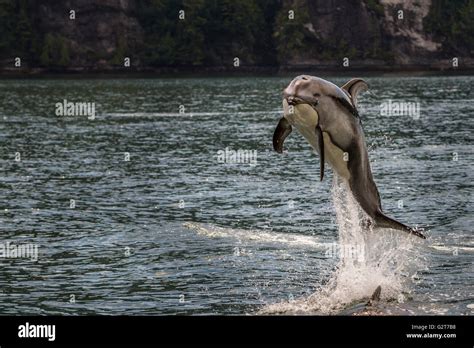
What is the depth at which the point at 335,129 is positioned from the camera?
981 inches

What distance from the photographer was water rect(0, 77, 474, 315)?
2830 centimetres

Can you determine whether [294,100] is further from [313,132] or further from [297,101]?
[313,132]

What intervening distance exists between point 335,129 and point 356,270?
5.65m

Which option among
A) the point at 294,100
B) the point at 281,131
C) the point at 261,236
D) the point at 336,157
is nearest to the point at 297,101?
the point at 294,100

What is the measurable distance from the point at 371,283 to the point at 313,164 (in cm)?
2733

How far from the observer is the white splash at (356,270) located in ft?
89.1

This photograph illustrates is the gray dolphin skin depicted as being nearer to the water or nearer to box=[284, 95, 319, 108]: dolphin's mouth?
box=[284, 95, 319, 108]: dolphin's mouth

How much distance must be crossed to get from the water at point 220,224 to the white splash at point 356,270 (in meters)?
0.06

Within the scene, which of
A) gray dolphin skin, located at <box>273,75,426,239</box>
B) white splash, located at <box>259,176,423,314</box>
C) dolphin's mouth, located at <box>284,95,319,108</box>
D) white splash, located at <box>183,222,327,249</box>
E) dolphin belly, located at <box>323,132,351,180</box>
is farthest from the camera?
white splash, located at <box>183,222,327,249</box>

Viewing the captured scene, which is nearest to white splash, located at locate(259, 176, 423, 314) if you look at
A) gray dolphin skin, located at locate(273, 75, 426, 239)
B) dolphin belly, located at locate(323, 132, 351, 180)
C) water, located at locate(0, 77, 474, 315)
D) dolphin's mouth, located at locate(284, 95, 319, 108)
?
water, located at locate(0, 77, 474, 315)

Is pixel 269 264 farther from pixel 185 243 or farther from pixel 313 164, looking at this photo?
pixel 313 164

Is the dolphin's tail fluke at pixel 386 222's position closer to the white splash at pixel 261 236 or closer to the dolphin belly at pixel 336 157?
the dolphin belly at pixel 336 157

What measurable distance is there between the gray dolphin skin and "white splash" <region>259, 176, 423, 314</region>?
0.45 m
